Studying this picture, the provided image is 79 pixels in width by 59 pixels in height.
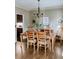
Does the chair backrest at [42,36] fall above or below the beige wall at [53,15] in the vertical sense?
below

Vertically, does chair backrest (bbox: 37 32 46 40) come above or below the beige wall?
below

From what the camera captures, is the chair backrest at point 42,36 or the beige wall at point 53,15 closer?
the chair backrest at point 42,36

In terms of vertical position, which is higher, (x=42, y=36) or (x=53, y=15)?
(x=53, y=15)

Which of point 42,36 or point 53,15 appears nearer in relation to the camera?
point 42,36

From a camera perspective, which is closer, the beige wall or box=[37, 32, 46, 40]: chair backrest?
box=[37, 32, 46, 40]: chair backrest

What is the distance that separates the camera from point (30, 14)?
10.1m
